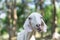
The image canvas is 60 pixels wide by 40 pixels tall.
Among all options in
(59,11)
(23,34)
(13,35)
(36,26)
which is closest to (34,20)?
(36,26)

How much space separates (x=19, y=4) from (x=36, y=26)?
835cm

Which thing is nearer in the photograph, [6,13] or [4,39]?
[6,13]

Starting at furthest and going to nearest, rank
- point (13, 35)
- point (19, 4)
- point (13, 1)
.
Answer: point (19, 4)
point (13, 1)
point (13, 35)

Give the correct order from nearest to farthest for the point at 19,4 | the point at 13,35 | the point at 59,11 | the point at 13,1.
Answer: the point at 13,35
the point at 13,1
the point at 59,11
the point at 19,4

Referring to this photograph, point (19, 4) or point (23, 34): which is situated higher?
point (19, 4)

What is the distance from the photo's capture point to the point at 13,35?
24.8ft

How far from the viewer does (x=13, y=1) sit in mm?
8789

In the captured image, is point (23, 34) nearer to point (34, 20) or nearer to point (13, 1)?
point (34, 20)

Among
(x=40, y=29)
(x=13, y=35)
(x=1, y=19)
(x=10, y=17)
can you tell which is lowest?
(x=40, y=29)

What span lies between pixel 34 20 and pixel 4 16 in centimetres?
800

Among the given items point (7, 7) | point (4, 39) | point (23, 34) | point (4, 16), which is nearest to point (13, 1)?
point (7, 7)

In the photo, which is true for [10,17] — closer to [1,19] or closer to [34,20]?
[1,19]

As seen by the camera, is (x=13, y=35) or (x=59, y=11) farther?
(x=59, y=11)

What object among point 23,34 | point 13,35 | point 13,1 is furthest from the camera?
point 13,1
